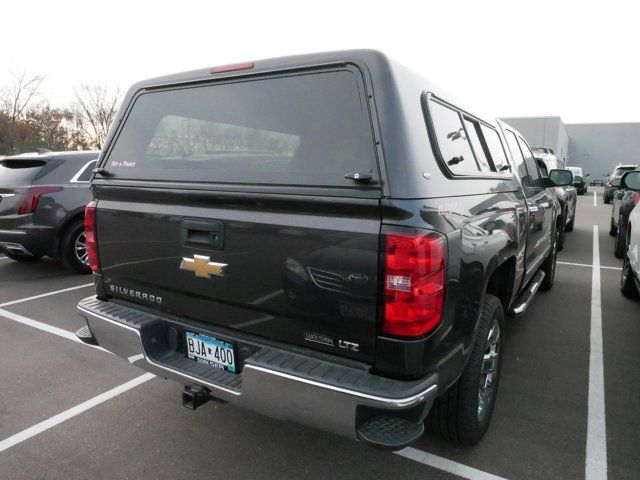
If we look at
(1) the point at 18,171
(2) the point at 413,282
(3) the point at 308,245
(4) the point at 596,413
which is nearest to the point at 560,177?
(4) the point at 596,413

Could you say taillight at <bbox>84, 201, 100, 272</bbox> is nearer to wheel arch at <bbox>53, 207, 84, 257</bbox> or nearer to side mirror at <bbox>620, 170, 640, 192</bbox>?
wheel arch at <bbox>53, 207, 84, 257</bbox>

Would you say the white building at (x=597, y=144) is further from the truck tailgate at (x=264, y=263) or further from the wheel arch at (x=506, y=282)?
the truck tailgate at (x=264, y=263)

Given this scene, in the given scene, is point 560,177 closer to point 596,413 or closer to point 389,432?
point 596,413

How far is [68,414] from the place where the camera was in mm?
3066

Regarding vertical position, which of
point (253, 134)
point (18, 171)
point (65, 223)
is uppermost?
point (253, 134)

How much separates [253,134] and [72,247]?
5.35m

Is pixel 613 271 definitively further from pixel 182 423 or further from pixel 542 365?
pixel 182 423

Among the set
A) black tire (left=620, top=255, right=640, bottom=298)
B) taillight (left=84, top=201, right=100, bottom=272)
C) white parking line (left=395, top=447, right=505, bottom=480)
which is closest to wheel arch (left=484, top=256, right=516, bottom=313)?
white parking line (left=395, top=447, right=505, bottom=480)

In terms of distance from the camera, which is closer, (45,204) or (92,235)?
(92,235)

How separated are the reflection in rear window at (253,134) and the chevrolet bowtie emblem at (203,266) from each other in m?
0.41

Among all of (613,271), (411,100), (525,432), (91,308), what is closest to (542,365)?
(525,432)

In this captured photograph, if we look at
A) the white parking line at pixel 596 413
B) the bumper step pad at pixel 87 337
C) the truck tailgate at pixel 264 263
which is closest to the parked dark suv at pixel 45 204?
the bumper step pad at pixel 87 337

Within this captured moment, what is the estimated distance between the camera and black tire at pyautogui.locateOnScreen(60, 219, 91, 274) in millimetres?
6559

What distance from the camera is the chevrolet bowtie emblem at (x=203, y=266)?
2.30m
